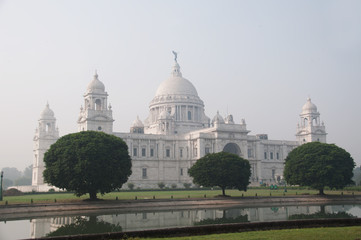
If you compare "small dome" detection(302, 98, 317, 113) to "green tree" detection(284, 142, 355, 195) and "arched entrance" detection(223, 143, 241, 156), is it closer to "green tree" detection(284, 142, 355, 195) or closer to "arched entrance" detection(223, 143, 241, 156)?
"arched entrance" detection(223, 143, 241, 156)

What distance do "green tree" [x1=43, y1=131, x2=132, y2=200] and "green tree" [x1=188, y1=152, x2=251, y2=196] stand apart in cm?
1086

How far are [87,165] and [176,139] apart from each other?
51.4 metres

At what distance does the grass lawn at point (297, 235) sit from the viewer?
20.2 metres

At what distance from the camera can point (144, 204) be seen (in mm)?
44469

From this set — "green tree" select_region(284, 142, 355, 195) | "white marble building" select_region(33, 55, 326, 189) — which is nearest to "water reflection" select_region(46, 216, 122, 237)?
"green tree" select_region(284, 142, 355, 195)

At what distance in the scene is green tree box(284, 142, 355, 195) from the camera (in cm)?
5416

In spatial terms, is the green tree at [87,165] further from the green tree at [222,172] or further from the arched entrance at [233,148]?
the arched entrance at [233,148]

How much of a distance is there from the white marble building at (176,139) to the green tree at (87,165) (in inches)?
1448

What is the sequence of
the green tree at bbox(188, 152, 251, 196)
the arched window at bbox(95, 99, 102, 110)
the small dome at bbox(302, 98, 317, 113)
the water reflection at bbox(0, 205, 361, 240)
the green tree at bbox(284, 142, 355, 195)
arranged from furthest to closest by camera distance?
the small dome at bbox(302, 98, 317, 113) < the arched window at bbox(95, 99, 102, 110) < the green tree at bbox(284, 142, 355, 195) < the green tree at bbox(188, 152, 251, 196) < the water reflection at bbox(0, 205, 361, 240)

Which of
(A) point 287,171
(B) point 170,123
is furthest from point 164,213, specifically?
(B) point 170,123

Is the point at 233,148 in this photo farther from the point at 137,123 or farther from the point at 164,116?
the point at 137,123

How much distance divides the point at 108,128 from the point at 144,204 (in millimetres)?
43121

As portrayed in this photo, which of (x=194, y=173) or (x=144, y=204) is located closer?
(x=144, y=204)

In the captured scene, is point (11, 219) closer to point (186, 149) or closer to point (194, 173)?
point (194, 173)
